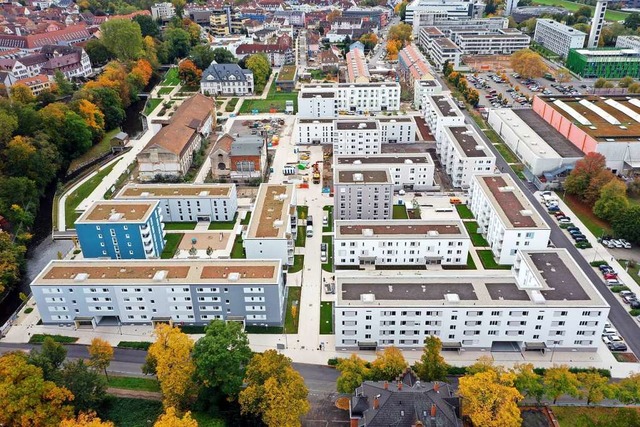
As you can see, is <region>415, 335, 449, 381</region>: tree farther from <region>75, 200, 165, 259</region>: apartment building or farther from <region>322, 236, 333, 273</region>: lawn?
<region>75, 200, 165, 259</region>: apartment building

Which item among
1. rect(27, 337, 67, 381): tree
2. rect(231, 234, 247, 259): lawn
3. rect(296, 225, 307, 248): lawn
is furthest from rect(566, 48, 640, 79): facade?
rect(27, 337, 67, 381): tree

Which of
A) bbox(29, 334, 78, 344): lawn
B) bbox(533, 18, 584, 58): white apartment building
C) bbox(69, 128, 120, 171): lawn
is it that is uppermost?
bbox(533, 18, 584, 58): white apartment building

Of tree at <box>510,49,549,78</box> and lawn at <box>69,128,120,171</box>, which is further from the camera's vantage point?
tree at <box>510,49,549,78</box>

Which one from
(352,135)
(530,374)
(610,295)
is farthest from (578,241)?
(352,135)

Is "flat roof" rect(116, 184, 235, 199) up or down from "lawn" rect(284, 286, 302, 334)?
up

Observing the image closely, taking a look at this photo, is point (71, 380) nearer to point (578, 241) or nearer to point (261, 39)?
point (578, 241)

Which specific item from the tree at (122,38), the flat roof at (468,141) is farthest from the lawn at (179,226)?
the tree at (122,38)

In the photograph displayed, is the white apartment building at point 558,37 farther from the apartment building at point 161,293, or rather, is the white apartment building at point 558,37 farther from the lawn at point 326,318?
the apartment building at point 161,293
